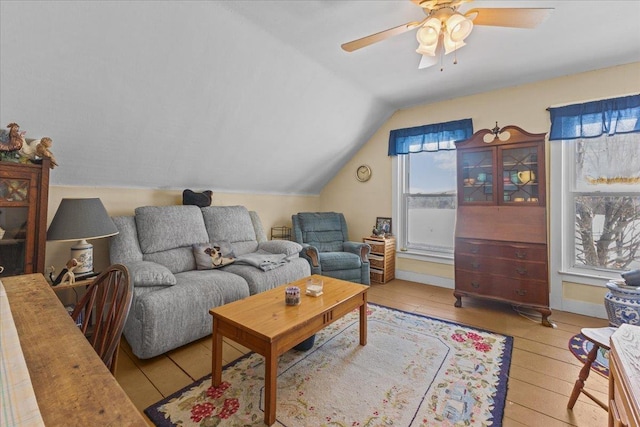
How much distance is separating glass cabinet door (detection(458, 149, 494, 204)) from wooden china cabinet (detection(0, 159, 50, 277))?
3.62 meters

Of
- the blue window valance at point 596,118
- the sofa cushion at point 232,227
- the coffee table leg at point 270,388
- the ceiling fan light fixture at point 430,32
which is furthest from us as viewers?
the sofa cushion at point 232,227

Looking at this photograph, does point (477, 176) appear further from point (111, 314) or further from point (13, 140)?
point (13, 140)

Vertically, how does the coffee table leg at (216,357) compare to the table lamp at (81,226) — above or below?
below

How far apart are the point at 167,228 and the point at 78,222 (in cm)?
70

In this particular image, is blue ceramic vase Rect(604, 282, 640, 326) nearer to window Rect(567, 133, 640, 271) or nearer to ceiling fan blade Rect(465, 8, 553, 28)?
window Rect(567, 133, 640, 271)

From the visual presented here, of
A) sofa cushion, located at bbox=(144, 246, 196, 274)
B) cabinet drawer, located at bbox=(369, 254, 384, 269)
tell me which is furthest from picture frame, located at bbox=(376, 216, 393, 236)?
sofa cushion, located at bbox=(144, 246, 196, 274)

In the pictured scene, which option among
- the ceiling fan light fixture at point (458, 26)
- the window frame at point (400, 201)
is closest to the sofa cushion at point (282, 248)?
the window frame at point (400, 201)

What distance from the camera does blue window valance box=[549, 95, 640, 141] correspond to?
2.51 meters

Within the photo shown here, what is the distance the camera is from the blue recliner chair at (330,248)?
3393mm

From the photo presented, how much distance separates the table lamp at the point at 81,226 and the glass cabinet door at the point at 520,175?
360 cm

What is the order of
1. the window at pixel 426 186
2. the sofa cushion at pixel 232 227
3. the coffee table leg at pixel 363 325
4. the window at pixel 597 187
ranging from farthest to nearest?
the window at pixel 426 186
the sofa cushion at pixel 232 227
the window at pixel 597 187
the coffee table leg at pixel 363 325

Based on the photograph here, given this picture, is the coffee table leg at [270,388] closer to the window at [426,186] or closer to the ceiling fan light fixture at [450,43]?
the ceiling fan light fixture at [450,43]

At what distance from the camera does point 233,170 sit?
3.36 meters

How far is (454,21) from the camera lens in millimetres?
1587
